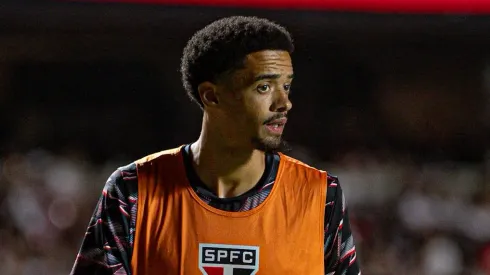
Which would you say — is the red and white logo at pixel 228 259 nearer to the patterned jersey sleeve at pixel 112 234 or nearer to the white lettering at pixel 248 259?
the white lettering at pixel 248 259

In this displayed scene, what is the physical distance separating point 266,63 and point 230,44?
3.3 inches

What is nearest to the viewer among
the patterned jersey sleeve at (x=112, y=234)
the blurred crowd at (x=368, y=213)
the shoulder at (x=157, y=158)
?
the patterned jersey sleeve at (x=112, y=234)

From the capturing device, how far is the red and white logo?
5.64 ft

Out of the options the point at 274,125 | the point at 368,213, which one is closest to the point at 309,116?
the point at 368,213

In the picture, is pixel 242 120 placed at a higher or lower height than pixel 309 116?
higher

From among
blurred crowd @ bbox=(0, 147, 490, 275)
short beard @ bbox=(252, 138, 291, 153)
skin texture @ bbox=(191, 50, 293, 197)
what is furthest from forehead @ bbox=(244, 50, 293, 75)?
blurred crowd @ bbox=(0, 147, 490, 275)

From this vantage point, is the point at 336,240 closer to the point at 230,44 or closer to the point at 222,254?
the point at 222,254

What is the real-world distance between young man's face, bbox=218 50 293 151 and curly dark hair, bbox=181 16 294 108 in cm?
2

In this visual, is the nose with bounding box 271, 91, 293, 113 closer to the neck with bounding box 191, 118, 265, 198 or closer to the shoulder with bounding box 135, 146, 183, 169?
the neck with bounding box 191, 118, 265, 198

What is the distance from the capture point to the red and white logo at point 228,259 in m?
1.72

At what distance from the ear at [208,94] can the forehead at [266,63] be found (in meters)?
0.10

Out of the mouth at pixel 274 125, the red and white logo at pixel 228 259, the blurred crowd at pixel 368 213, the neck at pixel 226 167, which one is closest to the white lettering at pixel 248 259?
the red and white logo at pixel 228 259

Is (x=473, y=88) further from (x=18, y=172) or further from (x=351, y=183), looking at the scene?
(x=18, y=172)

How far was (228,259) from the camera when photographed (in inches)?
68.1
